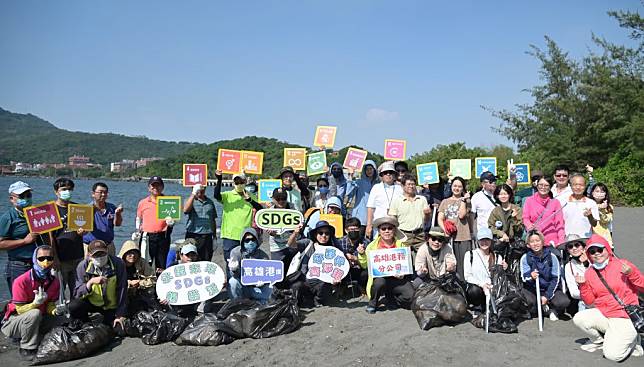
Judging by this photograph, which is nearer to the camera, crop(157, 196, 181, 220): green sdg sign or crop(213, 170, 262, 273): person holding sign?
crop(157, 196, 181, 220): green sdg sign

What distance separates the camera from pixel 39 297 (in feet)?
19.2

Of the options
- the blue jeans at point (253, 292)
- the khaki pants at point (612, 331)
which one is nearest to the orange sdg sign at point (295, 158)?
the blue jeans at point (253, 292)

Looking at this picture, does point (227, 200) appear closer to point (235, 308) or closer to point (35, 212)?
point (235, 308)

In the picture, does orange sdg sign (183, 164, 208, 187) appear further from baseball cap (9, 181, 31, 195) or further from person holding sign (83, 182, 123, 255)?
baseball cap (9, 181, 31, 195)

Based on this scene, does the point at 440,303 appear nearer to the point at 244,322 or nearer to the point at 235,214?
the point at 244,322

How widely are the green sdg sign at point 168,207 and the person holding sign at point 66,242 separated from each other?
1.18 meters

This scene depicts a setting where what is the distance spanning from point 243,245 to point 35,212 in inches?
111

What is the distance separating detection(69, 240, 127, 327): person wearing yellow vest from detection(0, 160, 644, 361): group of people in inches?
0.5

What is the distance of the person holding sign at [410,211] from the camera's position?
298 inches

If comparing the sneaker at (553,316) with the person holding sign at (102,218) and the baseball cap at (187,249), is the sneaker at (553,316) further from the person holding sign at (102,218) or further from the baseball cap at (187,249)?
the person holding sign at (102,218)

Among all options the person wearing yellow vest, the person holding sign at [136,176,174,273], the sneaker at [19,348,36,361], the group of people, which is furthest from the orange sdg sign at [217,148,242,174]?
the sneaker at [19,348,36,361]

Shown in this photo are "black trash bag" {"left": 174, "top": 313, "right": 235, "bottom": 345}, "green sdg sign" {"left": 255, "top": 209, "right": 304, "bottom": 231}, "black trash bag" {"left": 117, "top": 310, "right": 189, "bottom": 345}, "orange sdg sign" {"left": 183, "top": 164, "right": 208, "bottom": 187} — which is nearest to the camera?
"black trash bag" {"left": 174, "top": 313, "right": 235, "bottom": 345}

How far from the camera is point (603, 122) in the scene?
81.3 ft

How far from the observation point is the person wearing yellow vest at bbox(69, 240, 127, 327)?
6.09 m
